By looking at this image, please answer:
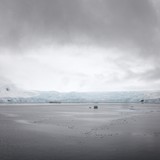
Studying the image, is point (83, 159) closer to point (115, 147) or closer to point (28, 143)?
point (115, 147)

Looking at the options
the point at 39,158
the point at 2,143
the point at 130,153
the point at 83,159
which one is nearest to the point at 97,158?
the point at 83,159

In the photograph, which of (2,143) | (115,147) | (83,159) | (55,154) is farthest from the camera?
(2,143)

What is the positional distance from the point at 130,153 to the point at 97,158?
11.2 feet

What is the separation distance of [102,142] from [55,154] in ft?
23.2

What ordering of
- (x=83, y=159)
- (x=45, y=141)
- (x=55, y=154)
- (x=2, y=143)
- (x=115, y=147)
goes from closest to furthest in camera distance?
(x=83, y=159)
(x=55, y=154)
(x=115, y=147)
(x=2, y=143)
(x=45, y=141)

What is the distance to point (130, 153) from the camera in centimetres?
1830

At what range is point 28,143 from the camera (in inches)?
886

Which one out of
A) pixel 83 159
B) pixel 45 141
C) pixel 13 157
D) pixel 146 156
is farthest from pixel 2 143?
pixel 146 156

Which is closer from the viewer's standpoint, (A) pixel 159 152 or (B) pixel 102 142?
(A) pixel 159 152

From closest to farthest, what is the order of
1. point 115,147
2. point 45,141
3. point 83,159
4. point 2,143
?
point 83,159
point 115,147
point 2,143
point 45,141

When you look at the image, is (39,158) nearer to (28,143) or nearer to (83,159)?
(83,159)

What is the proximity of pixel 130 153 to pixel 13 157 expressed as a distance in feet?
33.2

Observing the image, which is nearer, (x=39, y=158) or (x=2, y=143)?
(x=39, y=158)

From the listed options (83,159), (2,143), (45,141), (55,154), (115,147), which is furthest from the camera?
(45,141)
